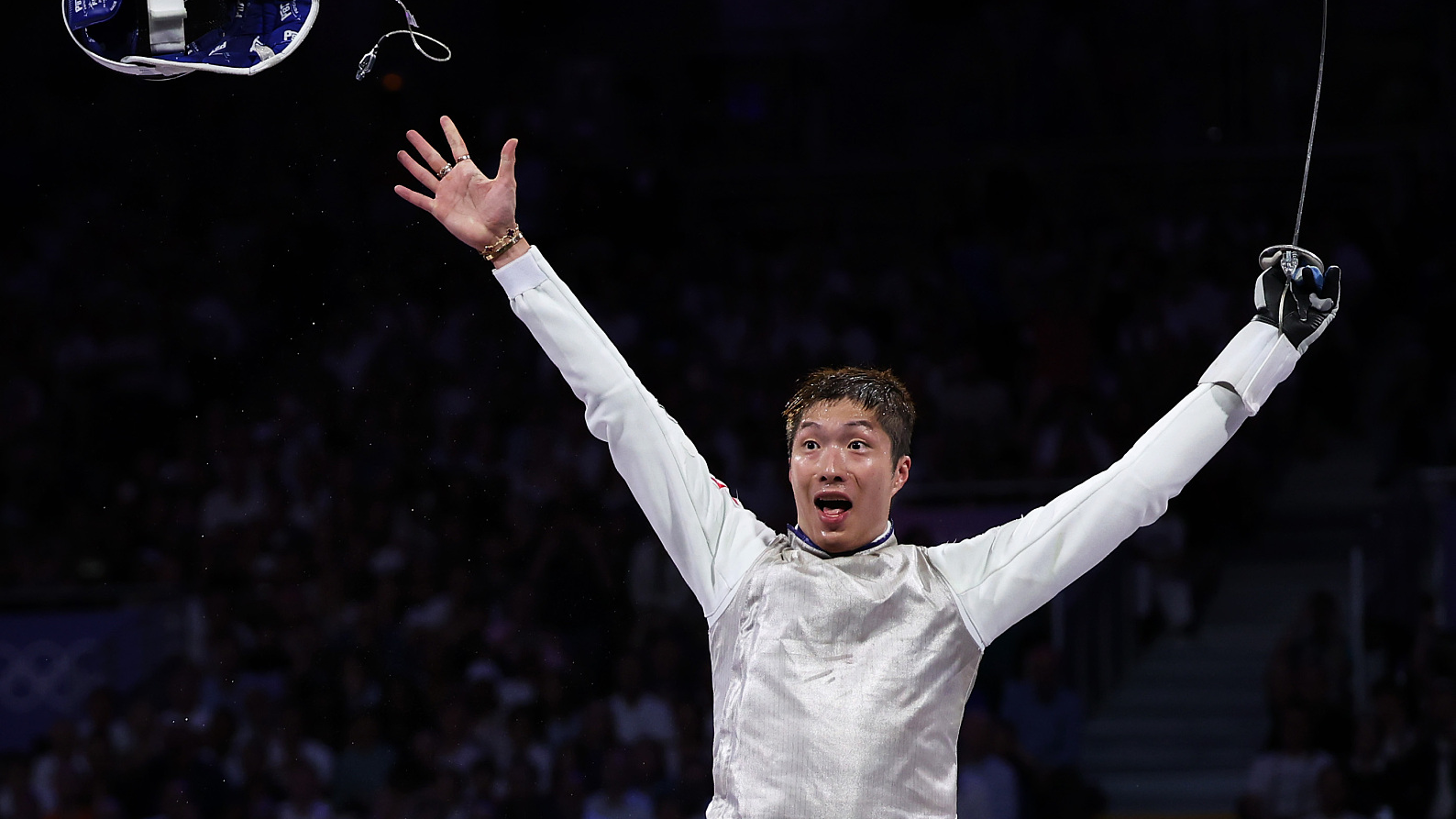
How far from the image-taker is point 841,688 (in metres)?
3.05

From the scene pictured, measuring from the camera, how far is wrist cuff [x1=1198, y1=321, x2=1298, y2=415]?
3219 millimetres

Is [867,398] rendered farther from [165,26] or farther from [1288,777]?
[1288,777]

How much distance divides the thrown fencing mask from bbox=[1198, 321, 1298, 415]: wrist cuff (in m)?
2.04

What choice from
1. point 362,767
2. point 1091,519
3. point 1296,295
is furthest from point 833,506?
point 362,767

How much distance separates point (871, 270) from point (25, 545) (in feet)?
15.9

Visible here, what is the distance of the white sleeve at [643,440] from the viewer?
320 cm

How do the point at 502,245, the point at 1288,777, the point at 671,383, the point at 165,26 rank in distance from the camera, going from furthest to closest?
1. the point at 671,383
2. the point at 1288,777
3. the point at 165,26
4. the point at 502,245

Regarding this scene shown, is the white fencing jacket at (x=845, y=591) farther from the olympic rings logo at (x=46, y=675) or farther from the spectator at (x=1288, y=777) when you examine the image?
the olympic rings logo at (x=46, y=675)

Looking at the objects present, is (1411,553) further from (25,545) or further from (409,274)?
(25,545)

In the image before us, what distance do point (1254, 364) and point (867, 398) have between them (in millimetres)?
664

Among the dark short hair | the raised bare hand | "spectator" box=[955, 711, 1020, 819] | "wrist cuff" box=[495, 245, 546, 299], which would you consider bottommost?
"spectator" box=[955, 711, 1020, 819]

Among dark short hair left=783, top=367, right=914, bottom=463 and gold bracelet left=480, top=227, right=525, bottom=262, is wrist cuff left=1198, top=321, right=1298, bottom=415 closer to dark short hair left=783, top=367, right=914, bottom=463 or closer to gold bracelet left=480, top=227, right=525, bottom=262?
dark short hair left=783, top=367, right=914, bottom=463

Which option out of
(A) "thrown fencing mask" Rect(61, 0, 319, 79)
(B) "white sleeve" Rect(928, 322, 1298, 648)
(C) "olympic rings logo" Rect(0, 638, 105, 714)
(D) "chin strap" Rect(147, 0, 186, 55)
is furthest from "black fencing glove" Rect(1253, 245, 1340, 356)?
(C) "olympic rings logo" Rect(0, 638, 105, 714)

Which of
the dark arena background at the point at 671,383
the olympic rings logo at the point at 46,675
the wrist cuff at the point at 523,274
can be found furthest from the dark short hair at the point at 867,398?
the olympic rings logo at the point at 46,675
